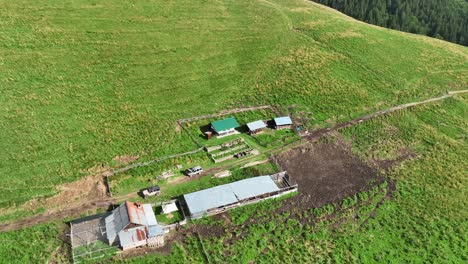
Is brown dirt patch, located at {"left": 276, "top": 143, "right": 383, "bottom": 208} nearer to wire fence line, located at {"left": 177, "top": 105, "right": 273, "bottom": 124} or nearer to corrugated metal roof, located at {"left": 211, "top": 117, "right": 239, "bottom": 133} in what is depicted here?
corrugated metal roof, located at {"left": 211, "top": 117, "right": 239, "bottom": 133}

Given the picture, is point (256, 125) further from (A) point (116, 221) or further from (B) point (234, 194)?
(A) point (116, 221)

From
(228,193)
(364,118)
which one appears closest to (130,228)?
(228,193)

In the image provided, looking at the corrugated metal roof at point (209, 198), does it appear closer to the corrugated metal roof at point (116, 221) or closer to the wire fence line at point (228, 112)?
the corrugated metal roof at point (116, 221)

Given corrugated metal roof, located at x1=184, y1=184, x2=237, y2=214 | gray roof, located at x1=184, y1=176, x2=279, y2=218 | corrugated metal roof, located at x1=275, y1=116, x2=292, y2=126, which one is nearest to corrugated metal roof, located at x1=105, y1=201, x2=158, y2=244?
corrugated metal roof, located at x1=184, y1=184, x2=237, y2=214

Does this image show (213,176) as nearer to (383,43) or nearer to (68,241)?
(68,241)

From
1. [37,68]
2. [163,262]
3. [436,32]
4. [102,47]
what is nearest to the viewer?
[163,262]

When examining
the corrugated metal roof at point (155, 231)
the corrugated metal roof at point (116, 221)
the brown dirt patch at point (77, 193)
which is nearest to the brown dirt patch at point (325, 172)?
the corrugated metal roof at point (155, 231)

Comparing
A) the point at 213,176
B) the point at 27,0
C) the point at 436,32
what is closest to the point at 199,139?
the point at 213,176
